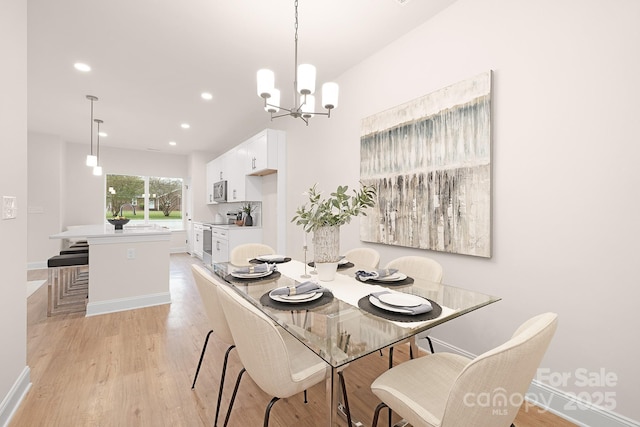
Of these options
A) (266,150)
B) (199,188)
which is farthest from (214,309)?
(199,188)

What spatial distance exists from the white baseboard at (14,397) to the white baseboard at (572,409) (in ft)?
9.83

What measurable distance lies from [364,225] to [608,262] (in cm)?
178

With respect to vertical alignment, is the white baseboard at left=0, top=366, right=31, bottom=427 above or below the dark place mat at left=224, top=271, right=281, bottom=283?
below

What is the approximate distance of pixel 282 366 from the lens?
1.09 metres

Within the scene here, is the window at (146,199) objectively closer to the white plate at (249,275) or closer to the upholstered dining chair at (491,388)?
the white plate at (249,275)

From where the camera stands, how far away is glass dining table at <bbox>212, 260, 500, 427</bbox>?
1010 mm

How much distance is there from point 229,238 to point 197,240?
2.23 meters

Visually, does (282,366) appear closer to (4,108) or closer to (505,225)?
(505,225)

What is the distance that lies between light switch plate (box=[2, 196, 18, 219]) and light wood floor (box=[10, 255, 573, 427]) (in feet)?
3.74

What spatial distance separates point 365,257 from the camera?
250 cm

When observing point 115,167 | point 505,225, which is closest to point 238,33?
point 505,225

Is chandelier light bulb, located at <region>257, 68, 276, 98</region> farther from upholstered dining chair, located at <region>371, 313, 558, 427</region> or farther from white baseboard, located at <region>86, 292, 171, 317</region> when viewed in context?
white baseboard, located at <region>86, 292, 171, 317</region>

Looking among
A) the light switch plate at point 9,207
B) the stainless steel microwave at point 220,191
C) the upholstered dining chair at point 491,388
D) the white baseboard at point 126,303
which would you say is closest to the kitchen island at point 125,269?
the white baseboard at point 126,303

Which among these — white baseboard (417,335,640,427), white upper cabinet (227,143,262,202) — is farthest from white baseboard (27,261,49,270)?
white baseboard (417,335,640,427)
